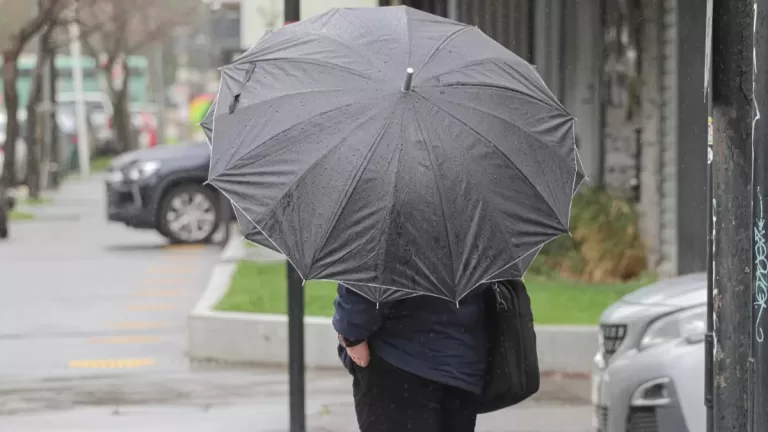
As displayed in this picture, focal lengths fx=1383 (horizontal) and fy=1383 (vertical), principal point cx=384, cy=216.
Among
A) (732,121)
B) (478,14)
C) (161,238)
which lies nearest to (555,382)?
(732,121)

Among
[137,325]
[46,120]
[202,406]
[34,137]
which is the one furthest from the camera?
[46,120]

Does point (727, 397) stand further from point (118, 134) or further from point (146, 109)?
point (146, 109)

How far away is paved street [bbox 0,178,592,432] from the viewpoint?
7844 mm

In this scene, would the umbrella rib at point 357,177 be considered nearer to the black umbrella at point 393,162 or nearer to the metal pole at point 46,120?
the black umbrella at point 393,162

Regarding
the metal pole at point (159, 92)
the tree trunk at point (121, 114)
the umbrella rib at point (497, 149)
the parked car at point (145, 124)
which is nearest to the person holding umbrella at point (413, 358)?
the umbrella rib at point (497, 149)

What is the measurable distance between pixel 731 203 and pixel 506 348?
31.7 inches

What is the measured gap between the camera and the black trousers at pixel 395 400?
4.17 m

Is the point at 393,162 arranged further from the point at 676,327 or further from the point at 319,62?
the point at 676,327

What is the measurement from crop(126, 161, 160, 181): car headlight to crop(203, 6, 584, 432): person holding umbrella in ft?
41.6

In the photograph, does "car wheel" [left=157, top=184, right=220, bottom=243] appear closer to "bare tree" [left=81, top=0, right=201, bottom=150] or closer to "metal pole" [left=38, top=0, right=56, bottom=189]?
"metal pole" [left=38, top=0, right=56, bottom=189]

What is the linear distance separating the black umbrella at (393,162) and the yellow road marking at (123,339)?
668 cm

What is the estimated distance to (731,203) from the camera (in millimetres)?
4121

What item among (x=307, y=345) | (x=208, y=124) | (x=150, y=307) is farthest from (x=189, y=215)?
(x=208, y=124)

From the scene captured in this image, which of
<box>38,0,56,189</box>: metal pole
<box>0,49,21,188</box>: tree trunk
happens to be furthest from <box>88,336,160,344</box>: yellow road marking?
<box>38,0,56,189</box>: metal pole
